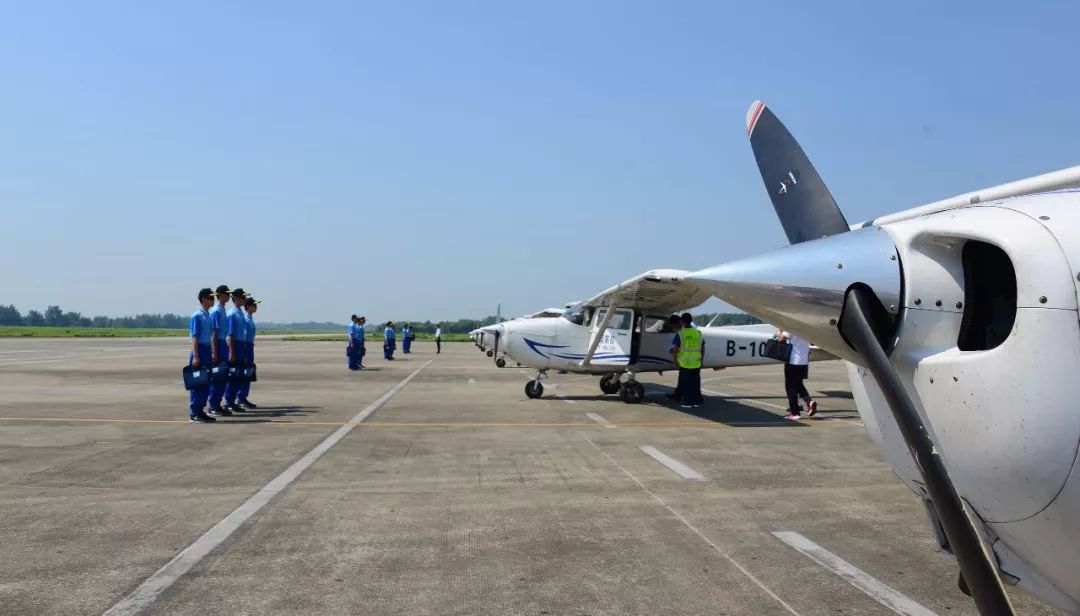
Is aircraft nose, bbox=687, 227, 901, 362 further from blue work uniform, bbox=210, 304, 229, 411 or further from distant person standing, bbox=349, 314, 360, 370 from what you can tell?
distant person standing, bbox=349, 314, 360, 370

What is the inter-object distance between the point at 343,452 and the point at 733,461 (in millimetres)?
4251

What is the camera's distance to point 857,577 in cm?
397

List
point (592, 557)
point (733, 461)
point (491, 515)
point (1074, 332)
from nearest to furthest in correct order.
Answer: point (1074, 332)
point (592, 557)
point (491, 515)
point (733, 461)

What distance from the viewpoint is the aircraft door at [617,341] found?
47.0 feet

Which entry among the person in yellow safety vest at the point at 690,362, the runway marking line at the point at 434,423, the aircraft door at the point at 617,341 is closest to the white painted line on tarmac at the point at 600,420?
the runway marking line at the point at 434,423

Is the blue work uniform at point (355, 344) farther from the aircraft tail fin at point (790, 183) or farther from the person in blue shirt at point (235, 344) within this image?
the aircraft tail fin at point (790, 183)

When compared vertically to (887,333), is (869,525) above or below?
below

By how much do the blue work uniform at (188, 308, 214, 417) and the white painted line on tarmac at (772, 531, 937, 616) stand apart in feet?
28.7

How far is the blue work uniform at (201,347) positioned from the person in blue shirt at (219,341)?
87 millimetres

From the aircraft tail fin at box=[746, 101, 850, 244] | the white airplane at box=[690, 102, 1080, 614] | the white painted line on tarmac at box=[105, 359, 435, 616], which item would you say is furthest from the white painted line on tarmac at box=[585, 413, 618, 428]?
the white airplane at box=[690, 102, 1080, 614]

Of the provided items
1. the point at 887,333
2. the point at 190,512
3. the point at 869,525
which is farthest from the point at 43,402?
the point at 887,333

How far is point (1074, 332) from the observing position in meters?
1.97

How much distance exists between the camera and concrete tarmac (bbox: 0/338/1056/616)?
12.1 feet

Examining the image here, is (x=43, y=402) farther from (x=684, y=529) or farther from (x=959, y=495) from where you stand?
(x=959, y=495)
